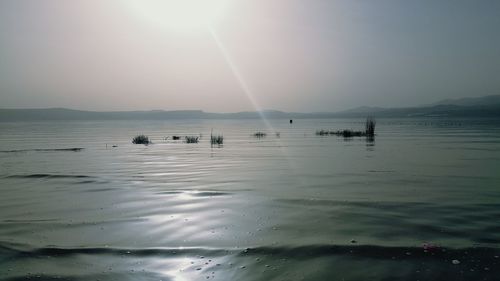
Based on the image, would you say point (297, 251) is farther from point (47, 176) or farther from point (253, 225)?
point (47, 176)

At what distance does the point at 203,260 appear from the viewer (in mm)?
9812

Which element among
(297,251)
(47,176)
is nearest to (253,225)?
(297,251)

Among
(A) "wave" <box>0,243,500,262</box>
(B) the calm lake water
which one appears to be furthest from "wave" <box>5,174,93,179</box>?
(A) "wave" <box>0,243,500,262</box>

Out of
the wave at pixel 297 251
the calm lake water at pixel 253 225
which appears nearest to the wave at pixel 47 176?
the calm lake water at pixel 253 225

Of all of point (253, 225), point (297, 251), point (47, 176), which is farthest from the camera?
point (47, 176)

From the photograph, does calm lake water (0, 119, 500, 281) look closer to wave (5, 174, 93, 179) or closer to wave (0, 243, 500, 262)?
wave (0, 243, 500, 262)

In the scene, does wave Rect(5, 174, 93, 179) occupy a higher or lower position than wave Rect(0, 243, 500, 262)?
lower

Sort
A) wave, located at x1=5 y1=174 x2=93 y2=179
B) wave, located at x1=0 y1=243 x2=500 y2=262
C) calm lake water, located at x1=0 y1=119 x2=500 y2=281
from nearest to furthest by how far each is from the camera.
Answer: calm lake water, located at x1=0 y1=119 x2=500 y2=281
wave, located at x1=0 y1=243 x2=500 y2=262
wave, located at x1=5 y1=174 x2=93 y2=179

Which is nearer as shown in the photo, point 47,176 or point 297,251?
point 297,251

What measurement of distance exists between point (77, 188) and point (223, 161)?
14.0 meters

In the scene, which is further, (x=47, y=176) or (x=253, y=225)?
(x=47, y=176)

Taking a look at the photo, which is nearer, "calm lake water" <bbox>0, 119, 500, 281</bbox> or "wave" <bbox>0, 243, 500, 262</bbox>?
"calm lake water" <bbox>0, 119, 500, 281</bbox>

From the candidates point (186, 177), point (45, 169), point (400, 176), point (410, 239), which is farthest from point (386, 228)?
point (45, 169)

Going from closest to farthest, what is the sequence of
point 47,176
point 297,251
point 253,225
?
point 297,251 → point 253,225 → point 47,176
